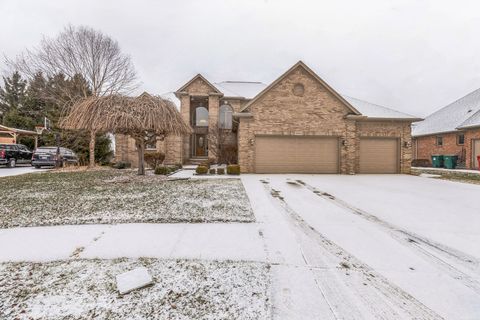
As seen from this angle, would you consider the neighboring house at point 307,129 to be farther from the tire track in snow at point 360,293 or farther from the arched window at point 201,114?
the tire track in snow at point 360,293

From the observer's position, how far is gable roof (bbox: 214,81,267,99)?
67.9ft

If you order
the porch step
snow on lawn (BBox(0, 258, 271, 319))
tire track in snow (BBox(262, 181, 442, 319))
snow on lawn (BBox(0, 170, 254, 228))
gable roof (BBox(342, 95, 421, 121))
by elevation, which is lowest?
tire track in snow (BBox(262, 181, 442, 319))

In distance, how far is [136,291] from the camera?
2.28 m

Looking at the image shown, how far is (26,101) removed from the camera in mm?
22594

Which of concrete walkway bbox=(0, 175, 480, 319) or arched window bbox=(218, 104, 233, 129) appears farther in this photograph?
arched window bbox=(218, 104, 233, 129)

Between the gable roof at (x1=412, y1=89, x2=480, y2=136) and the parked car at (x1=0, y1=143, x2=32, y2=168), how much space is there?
34498mm

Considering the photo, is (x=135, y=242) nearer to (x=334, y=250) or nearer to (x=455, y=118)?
(x=334, y=250)

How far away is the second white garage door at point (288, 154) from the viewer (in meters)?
12.9

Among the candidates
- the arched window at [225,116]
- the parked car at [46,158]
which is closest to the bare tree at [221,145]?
the arched window at [225,116]

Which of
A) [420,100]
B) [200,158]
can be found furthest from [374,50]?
[420,100]

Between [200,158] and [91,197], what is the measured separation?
1353cm

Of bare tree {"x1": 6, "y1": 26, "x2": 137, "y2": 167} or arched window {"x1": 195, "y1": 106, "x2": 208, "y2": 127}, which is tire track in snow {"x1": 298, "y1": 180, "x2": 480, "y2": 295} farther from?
arched window {"x1": 195, "y1": 106, "x2": 208, "y2": 127}

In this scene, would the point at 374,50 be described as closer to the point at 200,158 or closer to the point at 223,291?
the point at 200,158

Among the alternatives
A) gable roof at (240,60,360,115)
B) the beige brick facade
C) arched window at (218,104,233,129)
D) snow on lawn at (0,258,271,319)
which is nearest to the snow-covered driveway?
snow on lawn at (0,258,271,319)
